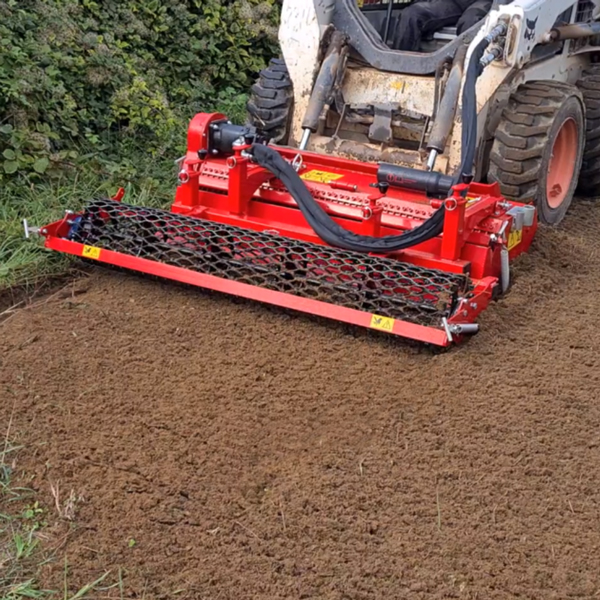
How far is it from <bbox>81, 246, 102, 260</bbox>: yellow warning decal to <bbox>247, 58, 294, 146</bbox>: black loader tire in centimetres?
146

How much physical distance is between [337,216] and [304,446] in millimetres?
1598

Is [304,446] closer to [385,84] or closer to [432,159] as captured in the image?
[432,159]

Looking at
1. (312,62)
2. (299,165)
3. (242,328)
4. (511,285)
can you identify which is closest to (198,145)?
(299,165)

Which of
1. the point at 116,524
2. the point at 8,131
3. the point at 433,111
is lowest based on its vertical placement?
the point at 116,524

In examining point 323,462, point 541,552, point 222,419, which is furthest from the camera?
point 222,419

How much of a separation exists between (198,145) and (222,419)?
1980 millimetres

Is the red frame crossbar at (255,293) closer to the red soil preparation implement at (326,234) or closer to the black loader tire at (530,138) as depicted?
the red soil preparation implement at (326,234)

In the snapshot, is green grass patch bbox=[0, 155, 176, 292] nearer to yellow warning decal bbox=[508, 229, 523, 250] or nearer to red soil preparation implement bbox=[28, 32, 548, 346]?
red soil preparation implement bbox=[28, 32, 548, 346]

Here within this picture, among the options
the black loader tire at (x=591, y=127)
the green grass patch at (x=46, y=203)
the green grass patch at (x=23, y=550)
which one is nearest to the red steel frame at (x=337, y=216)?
the green grass patch at (x=46, y=203)

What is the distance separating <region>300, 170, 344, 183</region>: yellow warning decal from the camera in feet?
15.7

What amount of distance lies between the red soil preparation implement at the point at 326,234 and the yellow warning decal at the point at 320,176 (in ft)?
0.03

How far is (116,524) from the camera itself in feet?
9.57

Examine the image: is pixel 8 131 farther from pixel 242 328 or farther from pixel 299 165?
pixel 242 328

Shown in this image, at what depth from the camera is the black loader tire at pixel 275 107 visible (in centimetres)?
550
